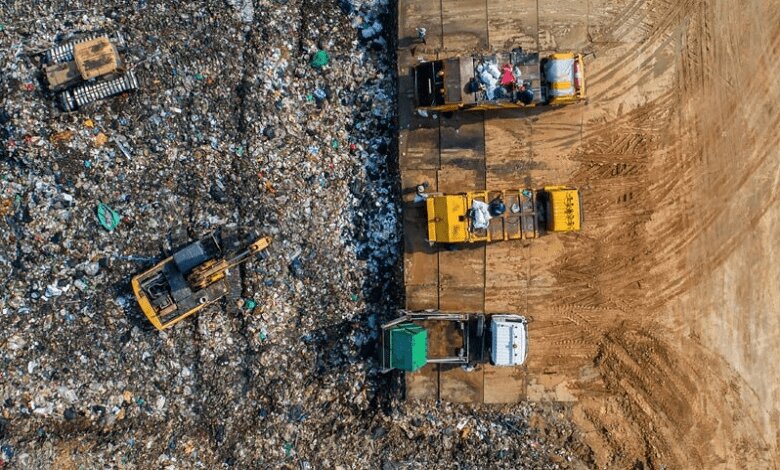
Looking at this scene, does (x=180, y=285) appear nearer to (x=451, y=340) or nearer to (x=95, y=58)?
(x=95, y=58)

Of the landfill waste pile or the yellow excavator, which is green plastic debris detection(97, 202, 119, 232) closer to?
the landfill waste pile

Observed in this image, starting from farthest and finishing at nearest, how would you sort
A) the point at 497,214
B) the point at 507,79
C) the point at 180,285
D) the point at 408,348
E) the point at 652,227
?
the point at 652,227
the point at 180,285
the point at 497,214
the point at 408,348
the point at 507,79

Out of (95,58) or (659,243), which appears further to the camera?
(659,243)

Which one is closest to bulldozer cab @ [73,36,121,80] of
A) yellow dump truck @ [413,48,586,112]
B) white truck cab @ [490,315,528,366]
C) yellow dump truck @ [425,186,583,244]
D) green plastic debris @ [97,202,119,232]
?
green plastic debris @ [97,202,119,232]

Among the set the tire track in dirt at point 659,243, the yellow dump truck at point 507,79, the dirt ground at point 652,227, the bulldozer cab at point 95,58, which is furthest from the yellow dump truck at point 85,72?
the tire track in dirt at point 659,243

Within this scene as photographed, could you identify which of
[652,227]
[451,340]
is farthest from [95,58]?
[652,227]

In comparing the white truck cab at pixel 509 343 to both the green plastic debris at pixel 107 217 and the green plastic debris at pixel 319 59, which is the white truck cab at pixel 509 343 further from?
the green plastic debris at pixel 107 217

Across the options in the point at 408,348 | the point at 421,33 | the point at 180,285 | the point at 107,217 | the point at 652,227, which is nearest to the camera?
the point at 408,348

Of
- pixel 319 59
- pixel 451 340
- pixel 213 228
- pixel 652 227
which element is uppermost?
pixel 319 59
